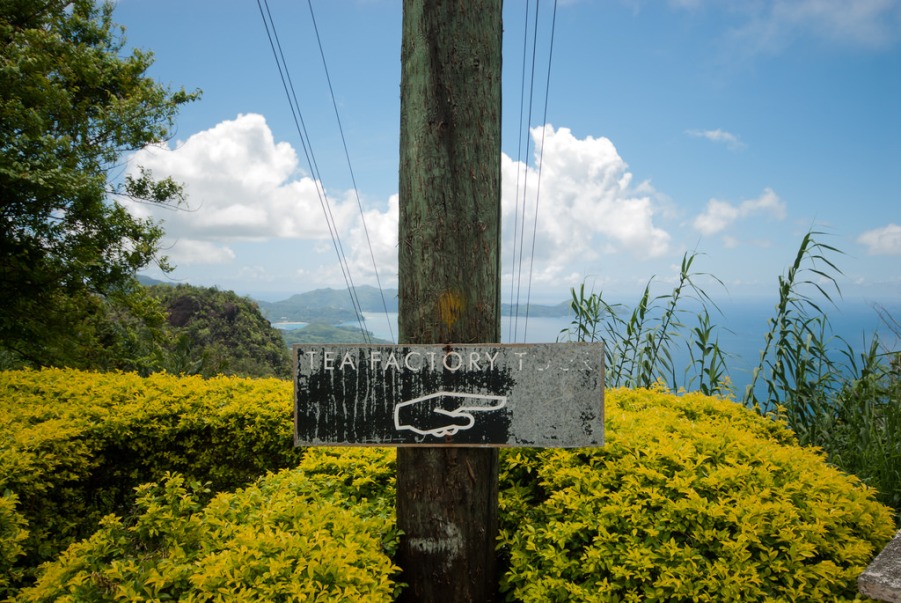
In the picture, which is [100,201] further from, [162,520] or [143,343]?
[162,520]

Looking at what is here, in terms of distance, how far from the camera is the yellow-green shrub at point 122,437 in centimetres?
386

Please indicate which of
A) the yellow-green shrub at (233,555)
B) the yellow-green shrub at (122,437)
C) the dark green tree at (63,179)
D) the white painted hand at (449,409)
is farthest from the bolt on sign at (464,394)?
the dark green tree at (63,179)

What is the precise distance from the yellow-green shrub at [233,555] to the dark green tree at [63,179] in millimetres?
6084

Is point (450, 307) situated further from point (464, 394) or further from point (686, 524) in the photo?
point (686, 524)

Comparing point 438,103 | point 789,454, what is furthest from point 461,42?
point 789,454

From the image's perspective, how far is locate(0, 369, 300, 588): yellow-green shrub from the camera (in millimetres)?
3855

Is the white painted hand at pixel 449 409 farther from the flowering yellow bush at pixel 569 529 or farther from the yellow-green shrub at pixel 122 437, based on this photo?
the yellow-green shrub at pixel 122 437

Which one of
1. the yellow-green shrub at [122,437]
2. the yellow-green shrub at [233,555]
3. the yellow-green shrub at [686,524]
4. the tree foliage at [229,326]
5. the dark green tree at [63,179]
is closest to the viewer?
the yellow-green shrub at [233,555]

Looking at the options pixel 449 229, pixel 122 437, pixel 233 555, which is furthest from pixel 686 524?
pixel 122 437

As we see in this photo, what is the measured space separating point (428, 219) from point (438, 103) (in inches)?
19.4

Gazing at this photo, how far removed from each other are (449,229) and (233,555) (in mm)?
1509

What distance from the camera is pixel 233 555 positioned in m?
2.05

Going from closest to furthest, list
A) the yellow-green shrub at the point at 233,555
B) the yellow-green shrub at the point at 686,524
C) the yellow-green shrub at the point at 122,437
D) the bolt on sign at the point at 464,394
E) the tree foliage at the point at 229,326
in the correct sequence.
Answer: the yellow-green shrub at the point at 233,555 < the yellow-green shrub at the point at 686,524 < the bolt on sign at the point at 464,394 < the yellow-green shrub at the point at 122,437 < the tree foliage at the point at 229,326

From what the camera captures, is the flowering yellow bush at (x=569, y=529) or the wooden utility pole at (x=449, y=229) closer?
the flowering yellow bush at (x=569, y=529)
